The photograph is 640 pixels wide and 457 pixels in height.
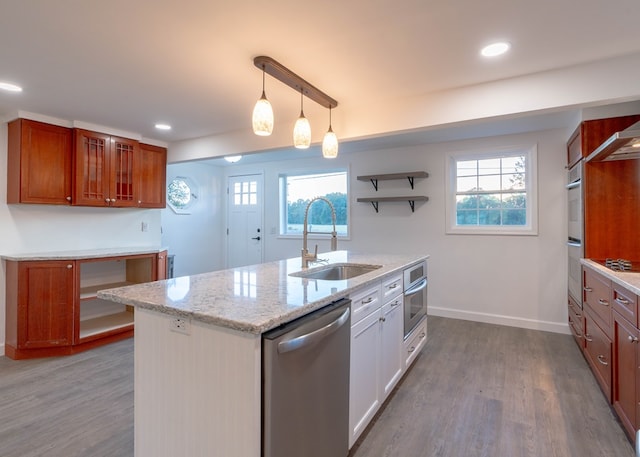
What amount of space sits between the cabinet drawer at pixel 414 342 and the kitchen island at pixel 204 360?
1.22m

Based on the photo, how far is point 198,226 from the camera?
5754mm

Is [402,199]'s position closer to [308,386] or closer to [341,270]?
[341,270]

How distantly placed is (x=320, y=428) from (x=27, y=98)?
340 centimetres

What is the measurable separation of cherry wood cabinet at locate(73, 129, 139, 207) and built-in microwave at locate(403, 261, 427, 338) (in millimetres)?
3212

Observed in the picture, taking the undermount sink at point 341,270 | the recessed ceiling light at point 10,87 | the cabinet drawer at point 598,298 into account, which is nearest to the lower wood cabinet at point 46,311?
the recessed ceiling light at point 10,87

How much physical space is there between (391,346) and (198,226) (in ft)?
14.6

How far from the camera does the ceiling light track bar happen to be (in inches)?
80.9

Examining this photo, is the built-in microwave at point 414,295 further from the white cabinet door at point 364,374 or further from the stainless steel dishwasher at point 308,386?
the stainless steel dishwasher at point 308,386

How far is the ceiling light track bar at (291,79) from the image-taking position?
205 cm

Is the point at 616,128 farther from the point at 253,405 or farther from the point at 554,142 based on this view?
the point at 253,405

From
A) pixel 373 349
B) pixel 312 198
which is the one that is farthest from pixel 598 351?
pixel 312 198

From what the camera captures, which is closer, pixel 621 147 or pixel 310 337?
pixel 310 337

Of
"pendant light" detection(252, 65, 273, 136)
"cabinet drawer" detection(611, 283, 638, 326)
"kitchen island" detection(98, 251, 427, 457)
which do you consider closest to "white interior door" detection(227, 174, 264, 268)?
"pendant light" detection(252, 65, 273, 136)

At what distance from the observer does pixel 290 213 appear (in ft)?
18.8
